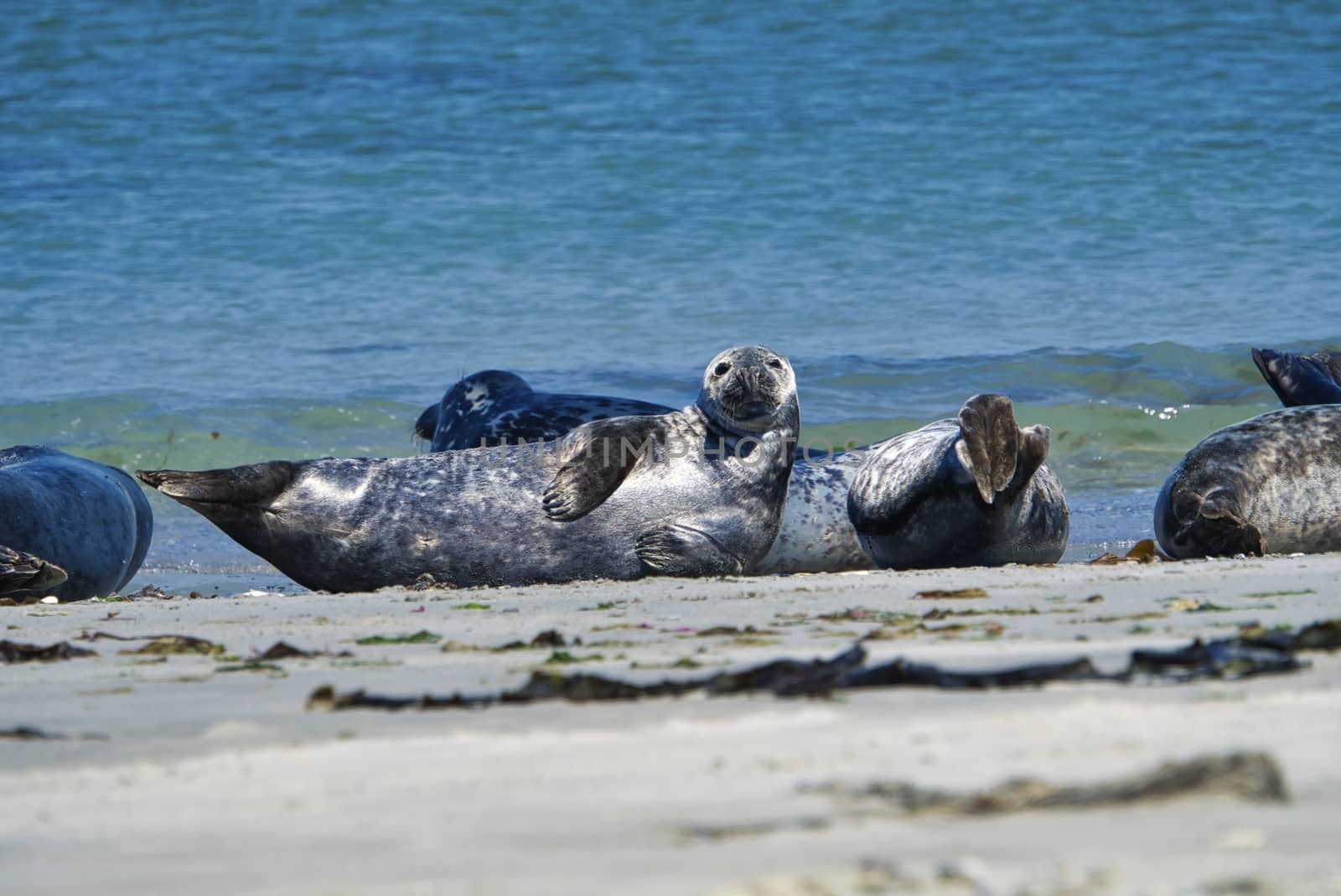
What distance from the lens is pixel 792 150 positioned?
2036 centimetres

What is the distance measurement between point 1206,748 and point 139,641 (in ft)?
9.19

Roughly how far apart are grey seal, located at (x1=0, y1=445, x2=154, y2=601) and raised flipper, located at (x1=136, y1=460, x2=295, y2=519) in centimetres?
53

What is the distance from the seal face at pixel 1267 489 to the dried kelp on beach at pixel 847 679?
3625 mm

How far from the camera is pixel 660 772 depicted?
6.66ft

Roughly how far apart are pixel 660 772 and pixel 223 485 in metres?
4.28

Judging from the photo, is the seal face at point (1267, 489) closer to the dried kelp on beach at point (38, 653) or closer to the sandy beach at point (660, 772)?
the sandy beach at point (660, 772)

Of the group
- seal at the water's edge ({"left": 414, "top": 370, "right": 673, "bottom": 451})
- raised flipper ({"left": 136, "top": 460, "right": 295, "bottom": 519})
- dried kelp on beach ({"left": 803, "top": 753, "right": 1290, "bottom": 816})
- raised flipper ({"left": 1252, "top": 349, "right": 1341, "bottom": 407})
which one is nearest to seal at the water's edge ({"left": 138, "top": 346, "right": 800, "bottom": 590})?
raised flipper ({"left": 136, "top": 460, "right": 295, "bottom": 519})

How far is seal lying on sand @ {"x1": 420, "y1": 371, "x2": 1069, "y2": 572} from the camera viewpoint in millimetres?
5945

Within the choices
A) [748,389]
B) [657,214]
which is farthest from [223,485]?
[657,214]

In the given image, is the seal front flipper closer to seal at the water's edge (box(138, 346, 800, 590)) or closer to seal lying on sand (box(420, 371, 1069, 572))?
seal at the water's edge (box(138, 346, 800, 590))

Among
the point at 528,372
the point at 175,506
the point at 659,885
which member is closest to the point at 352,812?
the point at 659,885

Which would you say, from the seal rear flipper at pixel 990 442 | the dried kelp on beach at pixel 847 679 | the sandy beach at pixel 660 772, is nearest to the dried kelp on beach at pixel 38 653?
the sandy beach at pixel 660 772

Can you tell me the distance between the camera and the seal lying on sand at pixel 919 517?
5945 mm

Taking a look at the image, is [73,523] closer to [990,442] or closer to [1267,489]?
[990,442]
